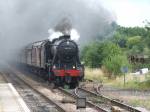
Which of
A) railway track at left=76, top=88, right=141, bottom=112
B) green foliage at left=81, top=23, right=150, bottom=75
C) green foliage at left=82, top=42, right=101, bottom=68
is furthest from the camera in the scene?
green foliage at left=82, top=42, right=101, bottom=68

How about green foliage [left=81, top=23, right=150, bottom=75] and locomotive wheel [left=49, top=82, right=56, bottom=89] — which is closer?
locomotive wheel [left=49, top=82, right=56, bottom=89]

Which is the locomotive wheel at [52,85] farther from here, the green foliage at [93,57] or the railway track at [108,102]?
the green foliage at [93,57]

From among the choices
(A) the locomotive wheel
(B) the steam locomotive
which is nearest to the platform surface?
(B) the steam locomotive

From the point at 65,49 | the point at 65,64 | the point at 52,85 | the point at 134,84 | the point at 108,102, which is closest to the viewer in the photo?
the point at 108,102

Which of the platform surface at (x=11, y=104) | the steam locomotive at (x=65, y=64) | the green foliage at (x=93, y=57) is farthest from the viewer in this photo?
the green foliage at (x=93, y=57)

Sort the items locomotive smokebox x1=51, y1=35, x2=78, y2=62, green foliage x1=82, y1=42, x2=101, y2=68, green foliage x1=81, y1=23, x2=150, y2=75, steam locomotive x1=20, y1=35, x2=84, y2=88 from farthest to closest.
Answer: green foliage x1=82, y1=42, x2=101, y2=68, green foliage x1=81, y1=23, x2=150, y2=75, locomotive smokebox x1=51, y1=35, x2=78, y2=62, steam locomotive x1=20, y1=35, x2=84, y2=88

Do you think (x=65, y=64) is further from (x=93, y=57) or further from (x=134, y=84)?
(x=93, y=57)

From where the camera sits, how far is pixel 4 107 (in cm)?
1688

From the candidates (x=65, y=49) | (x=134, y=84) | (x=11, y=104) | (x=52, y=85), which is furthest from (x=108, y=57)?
(x=11, y=104)

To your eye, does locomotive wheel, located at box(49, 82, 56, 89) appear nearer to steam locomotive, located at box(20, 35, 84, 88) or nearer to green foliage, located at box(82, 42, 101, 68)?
steam locomotive, located at box(20, 35, 84, 88)

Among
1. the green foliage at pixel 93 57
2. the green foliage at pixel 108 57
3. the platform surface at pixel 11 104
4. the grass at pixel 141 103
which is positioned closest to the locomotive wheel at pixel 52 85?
the platform surface at pixel 11 104

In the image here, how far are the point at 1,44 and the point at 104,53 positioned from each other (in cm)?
1421

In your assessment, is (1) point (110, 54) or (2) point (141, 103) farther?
(1) point (110, 54)

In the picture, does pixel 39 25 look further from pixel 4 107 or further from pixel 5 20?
pixel 4 107
